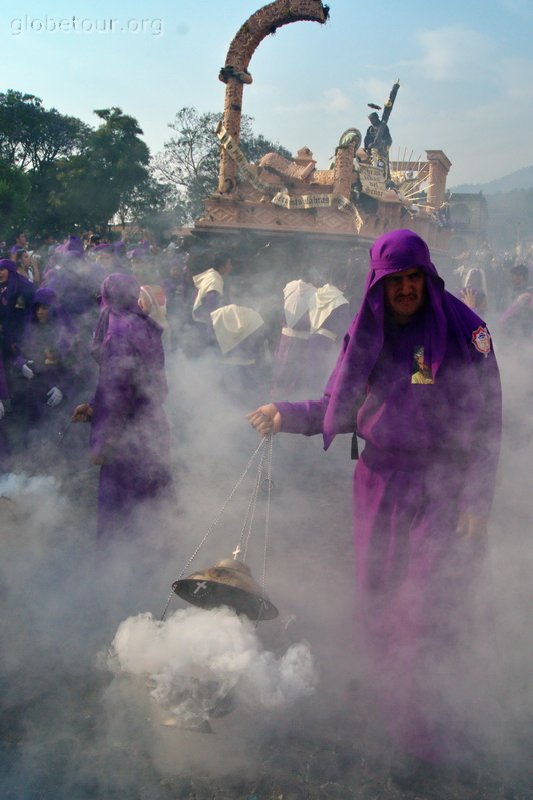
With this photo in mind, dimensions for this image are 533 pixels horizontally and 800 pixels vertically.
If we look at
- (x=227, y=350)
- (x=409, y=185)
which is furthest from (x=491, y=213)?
(x=227, y=350)

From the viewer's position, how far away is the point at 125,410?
3.88 metres

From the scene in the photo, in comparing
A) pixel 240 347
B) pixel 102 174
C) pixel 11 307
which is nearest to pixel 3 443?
pixel 11 307

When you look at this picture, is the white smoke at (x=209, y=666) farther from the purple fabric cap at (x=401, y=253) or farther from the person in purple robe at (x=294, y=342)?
the person in purple robe at (x=294, y=342)

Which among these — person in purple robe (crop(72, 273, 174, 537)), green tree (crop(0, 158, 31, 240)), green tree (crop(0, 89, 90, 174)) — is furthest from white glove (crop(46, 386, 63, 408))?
green tree (crop(0, 89, 90, 174))

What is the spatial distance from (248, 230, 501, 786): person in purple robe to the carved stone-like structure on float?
9.54 meters

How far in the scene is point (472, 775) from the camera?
7.90ft

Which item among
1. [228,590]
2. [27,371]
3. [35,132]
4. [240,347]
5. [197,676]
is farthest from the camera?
[35,132]

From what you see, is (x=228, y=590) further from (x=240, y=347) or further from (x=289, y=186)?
(x=289, y=186)

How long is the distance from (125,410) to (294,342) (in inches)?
157

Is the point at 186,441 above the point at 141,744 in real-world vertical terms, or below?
above

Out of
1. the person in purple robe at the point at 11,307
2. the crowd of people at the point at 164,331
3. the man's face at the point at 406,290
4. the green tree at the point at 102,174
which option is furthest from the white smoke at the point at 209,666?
the green tree at the point at 102,174

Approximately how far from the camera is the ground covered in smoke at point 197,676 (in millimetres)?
2367

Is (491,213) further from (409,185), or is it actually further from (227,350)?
(227,350)

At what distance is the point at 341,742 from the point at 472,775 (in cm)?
51
